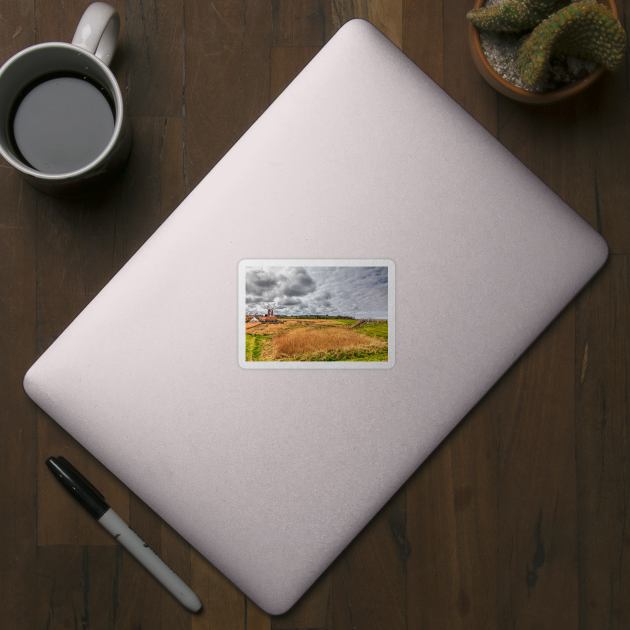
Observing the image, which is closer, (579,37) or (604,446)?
(579,37)

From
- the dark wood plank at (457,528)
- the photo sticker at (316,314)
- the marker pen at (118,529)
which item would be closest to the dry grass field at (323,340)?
the photo sticker at (316,314)

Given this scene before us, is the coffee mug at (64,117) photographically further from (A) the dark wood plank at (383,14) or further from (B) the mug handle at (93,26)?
(A) the dark wood plank at (383,14)

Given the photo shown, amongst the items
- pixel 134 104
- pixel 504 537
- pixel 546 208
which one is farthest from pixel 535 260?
pixel 134 104

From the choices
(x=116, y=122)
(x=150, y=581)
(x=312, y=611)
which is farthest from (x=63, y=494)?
(x=116, y=122)

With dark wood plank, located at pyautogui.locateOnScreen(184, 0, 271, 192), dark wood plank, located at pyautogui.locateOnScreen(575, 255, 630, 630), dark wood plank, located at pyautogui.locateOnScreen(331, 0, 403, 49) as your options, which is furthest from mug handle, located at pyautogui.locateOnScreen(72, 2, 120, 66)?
dark wood plank, located at pyautogui.locateOnScreen(575, 255, 630, 630)

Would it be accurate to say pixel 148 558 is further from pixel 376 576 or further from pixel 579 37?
pixel 579 37

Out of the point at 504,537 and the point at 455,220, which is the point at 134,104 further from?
the point at 504,537

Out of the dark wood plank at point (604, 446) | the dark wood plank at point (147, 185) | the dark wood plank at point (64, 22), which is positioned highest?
the dark wood plank at point (64, 22)
